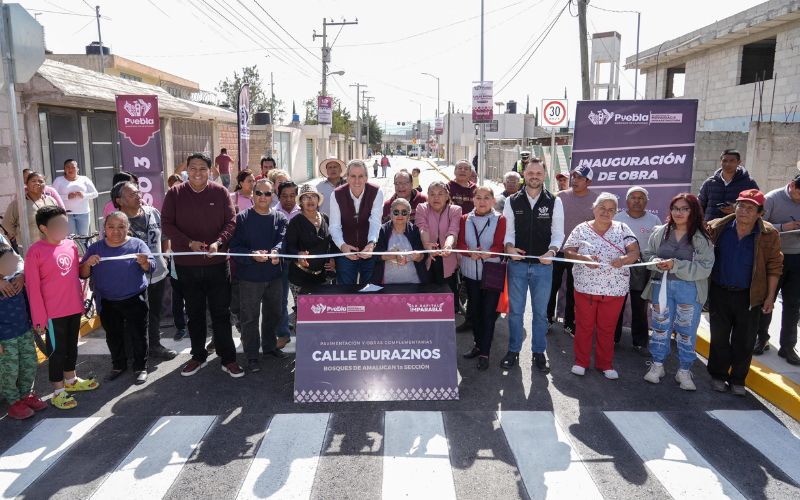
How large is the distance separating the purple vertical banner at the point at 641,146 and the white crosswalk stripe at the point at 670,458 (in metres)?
3.52

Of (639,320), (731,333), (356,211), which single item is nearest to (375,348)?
(356,211)

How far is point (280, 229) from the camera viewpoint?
19.7ft

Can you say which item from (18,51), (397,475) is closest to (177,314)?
(18,51)

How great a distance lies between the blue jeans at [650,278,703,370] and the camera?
5.57 m

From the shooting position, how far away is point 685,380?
558 cm

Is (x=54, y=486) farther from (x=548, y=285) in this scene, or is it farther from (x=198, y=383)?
(x=548, y=285)

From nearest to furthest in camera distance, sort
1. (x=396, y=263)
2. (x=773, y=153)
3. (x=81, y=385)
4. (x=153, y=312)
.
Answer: (x=81, y=385)
(x=396, y=263)
(x=153, y=312)
(x=773, y=153)

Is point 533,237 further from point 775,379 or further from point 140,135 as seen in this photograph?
point 140,135

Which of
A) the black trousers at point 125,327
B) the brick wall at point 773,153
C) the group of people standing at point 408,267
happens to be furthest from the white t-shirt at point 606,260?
the brick wall at point 773,153

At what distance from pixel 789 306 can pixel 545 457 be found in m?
3.58

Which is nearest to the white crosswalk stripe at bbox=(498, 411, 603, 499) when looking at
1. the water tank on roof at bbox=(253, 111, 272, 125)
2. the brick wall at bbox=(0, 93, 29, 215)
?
the brick wall at bbox=(0, 93, 29, 215)

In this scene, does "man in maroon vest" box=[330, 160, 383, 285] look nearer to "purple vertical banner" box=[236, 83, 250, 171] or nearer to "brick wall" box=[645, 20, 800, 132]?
"purple vertical banner" box=[236, 83, 250, 171]

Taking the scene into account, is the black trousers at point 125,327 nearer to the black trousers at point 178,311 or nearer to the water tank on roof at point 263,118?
the black trousers at point 178,311

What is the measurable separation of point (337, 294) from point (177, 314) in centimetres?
264
